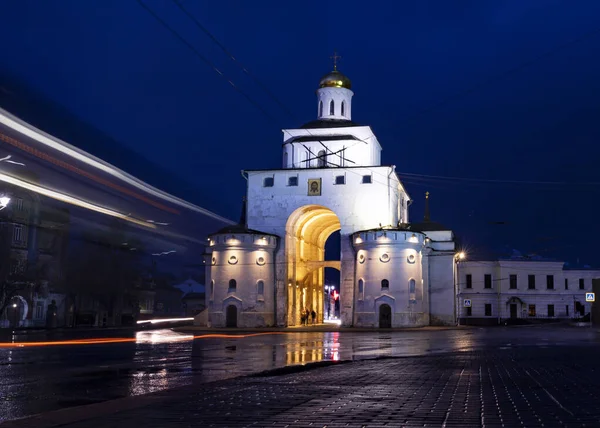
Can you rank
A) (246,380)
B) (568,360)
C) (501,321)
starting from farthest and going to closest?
(501,321) → (568,360) → (246,380)

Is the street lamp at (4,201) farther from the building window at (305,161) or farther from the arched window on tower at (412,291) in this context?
the arched window on tower at (412,291)

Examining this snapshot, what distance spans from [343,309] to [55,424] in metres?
45.1

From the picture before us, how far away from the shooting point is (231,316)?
5000cm

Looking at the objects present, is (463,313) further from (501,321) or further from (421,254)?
(421,254)

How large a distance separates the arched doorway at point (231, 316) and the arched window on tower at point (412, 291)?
42.9 ft

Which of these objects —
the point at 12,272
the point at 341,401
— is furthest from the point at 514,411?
the point at 12,272

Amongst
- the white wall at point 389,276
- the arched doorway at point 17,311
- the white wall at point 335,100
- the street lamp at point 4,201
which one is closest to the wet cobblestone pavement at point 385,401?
the street lamp at point 4,201

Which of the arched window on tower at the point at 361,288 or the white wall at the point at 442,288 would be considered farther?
the white wall at the point at 442,288

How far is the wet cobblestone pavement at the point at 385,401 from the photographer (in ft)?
19.4

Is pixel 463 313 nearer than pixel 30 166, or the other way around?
pixel 30 166

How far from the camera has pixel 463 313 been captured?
217ft

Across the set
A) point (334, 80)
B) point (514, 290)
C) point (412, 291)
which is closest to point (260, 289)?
point (412, 291)

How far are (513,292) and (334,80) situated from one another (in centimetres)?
2799

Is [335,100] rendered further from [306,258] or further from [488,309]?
[488,309]
